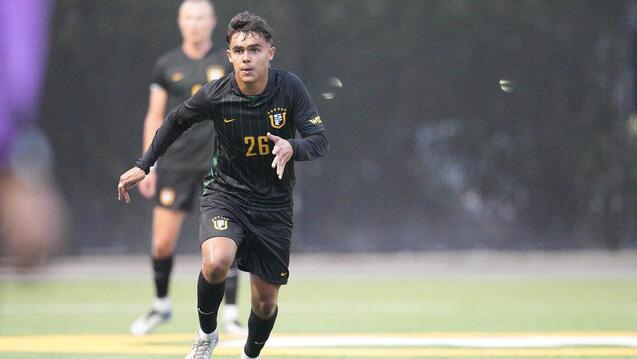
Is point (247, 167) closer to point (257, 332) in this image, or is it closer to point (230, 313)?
point (257, 332)

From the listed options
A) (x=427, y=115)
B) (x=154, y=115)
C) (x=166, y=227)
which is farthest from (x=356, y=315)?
(x=427, y=115)

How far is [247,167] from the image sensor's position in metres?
6.22

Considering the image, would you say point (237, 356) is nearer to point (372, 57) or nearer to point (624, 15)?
point (372, 57)

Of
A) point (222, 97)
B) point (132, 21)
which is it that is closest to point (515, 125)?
point (132, 21)

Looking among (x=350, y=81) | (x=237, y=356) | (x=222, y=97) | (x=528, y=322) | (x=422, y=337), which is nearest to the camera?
(x=222, y=97)

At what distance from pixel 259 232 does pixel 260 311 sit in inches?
17.5

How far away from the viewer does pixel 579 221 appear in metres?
14.1

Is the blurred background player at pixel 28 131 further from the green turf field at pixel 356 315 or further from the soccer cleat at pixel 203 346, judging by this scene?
the soccer cleat at pixel 203 346

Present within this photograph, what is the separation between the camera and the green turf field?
7555 mm

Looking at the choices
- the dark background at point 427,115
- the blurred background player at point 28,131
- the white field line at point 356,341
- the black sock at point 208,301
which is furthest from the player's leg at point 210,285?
the blurred background player at point 28,131

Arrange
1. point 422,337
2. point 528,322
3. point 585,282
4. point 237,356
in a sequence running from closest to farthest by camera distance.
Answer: point 237,356
point 422,337
point 528,322
point 585,282

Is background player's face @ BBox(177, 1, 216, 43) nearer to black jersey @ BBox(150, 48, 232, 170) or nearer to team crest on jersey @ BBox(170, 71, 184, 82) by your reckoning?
black jersey @ BBox(150, 48, 232, 170)

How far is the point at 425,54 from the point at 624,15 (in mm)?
2358

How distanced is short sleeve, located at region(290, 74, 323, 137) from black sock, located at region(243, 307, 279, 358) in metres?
1.02
